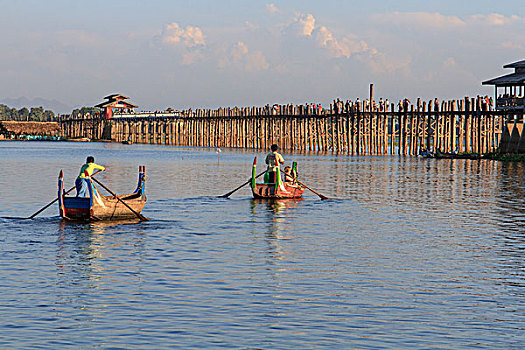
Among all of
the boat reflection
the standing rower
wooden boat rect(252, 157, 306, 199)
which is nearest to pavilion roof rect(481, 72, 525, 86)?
wooden boat rect(252, 157, 306, 199)

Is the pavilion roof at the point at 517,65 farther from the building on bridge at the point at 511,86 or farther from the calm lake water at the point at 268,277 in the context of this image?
the calm lake water at the point at 268,277

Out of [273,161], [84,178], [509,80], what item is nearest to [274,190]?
[273,161]

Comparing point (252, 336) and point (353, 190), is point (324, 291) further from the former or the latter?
point (353, 190)

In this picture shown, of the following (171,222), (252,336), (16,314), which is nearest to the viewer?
(252,336)

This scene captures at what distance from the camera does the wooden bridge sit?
6594 cm

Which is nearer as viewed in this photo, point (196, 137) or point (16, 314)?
point (16, 314)

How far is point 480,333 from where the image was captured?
1134cm

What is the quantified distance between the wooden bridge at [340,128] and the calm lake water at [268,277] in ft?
126

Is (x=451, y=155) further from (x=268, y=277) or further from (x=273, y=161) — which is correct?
(x=268, y=277)

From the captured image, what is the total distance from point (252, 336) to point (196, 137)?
99387 mm

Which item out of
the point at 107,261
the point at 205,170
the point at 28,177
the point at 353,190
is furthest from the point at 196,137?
the point at 107,261

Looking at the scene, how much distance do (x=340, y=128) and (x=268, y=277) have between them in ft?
225

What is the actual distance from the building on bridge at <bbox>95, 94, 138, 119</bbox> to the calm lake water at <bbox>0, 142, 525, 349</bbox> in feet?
368

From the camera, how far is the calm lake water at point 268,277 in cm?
1120
